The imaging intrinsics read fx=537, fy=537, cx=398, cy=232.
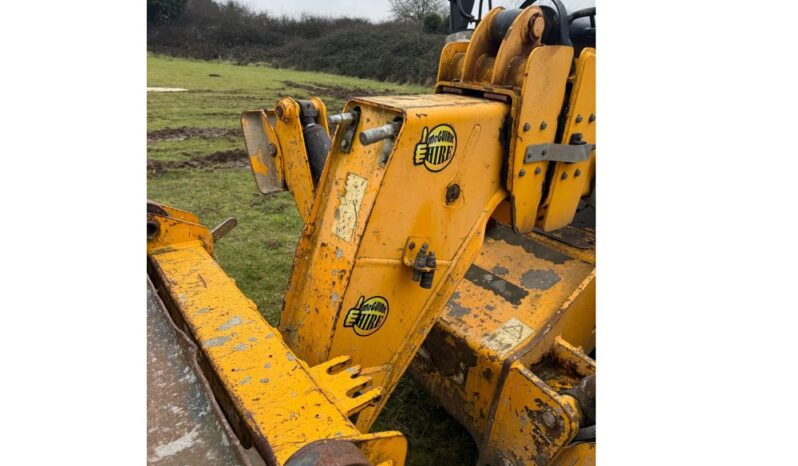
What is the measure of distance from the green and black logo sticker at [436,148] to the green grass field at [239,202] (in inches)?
72.7

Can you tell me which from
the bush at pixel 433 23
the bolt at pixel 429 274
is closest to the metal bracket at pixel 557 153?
the bolt at pixel 429 274

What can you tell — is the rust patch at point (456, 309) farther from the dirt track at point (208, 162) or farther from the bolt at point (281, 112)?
the dirt track at point (208, 162)

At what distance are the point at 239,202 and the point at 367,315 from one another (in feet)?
18.0

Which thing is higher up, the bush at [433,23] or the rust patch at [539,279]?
the bush at [433,23]

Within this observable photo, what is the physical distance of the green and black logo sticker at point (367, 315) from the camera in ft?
6.31

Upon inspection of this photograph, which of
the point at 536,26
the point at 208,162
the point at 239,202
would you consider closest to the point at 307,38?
the point at 208,162

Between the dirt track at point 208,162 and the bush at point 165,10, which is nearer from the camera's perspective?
the dirt track at point 208,162

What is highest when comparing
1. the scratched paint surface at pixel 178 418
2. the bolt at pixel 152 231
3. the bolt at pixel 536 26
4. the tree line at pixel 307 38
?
the tree line at pixel 307 38

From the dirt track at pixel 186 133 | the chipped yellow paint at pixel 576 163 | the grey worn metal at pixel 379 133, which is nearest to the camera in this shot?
the grey worn metal at pixel 379 133

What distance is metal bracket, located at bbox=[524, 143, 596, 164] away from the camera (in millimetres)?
2094

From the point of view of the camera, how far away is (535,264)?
127 inches

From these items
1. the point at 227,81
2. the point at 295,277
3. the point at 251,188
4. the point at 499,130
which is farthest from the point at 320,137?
the point at 227,81

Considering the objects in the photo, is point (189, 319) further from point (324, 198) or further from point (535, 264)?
point (535, 264)

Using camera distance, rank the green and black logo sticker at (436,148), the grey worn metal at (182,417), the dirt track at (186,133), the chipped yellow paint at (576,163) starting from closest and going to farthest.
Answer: the grey worn metal at (182,417)
the green and black logo sticker at (436,148)
the chipped yellow paint at (576,163)
the dirt track at (186,133)
